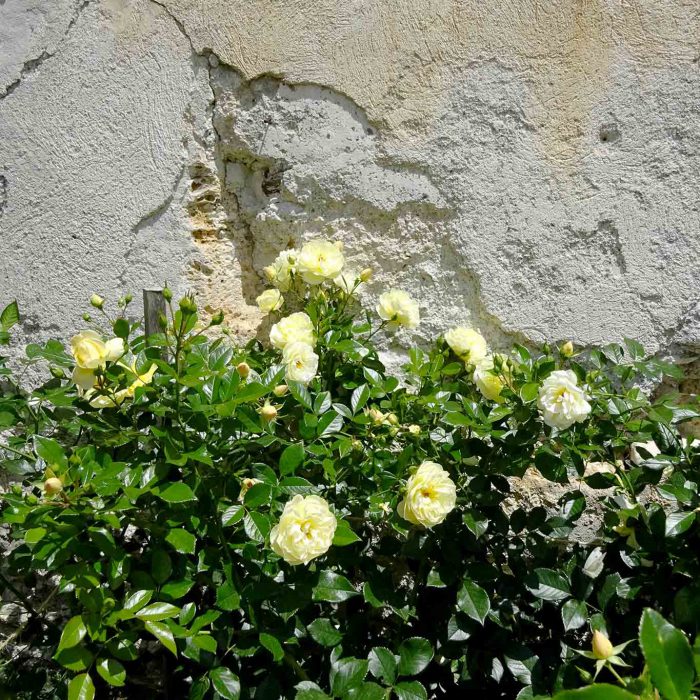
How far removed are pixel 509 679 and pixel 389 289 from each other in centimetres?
104

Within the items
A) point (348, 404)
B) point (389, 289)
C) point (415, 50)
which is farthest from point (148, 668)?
point (415, 50)

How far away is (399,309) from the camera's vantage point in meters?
1.73

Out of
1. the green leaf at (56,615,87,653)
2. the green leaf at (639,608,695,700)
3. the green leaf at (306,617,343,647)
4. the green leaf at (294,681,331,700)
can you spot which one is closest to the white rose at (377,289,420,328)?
the green leaf at (306,617,343,647)

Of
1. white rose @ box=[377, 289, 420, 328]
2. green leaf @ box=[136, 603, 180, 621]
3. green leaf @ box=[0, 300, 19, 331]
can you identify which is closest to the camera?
green leaf @ box=[136, 603, 180, 621]

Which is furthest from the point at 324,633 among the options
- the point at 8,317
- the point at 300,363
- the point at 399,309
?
the point at 8,317

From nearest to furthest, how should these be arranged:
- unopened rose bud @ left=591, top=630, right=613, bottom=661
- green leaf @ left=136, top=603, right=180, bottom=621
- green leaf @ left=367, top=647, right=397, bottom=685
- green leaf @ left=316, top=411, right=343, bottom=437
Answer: unopened rose bud @ left=591, top=630, right=613, bottom=661, green leaf @ left=136, top=603, right=180, bottom=621, green leaf @ left=367, top=647, right=397, bottom=685, green leaf @ left=316, top=411, right=343, bottom=437

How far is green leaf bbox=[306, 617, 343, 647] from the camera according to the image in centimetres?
134

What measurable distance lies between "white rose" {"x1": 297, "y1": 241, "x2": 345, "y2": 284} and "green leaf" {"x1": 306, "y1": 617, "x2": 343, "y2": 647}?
84 cm

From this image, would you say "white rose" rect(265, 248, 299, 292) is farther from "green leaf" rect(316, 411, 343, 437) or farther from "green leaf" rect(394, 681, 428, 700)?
"green leaf" rect(394, 681, 428, 700)

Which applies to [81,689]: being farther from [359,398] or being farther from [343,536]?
[359,398]

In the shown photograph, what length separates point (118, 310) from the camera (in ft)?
6.36

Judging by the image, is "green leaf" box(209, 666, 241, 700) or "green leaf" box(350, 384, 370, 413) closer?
"green leaf" box(209, 666, 241, 700)

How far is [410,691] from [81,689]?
0.60 metres

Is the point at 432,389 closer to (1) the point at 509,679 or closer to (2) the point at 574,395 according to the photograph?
(2) the point at 574,395
